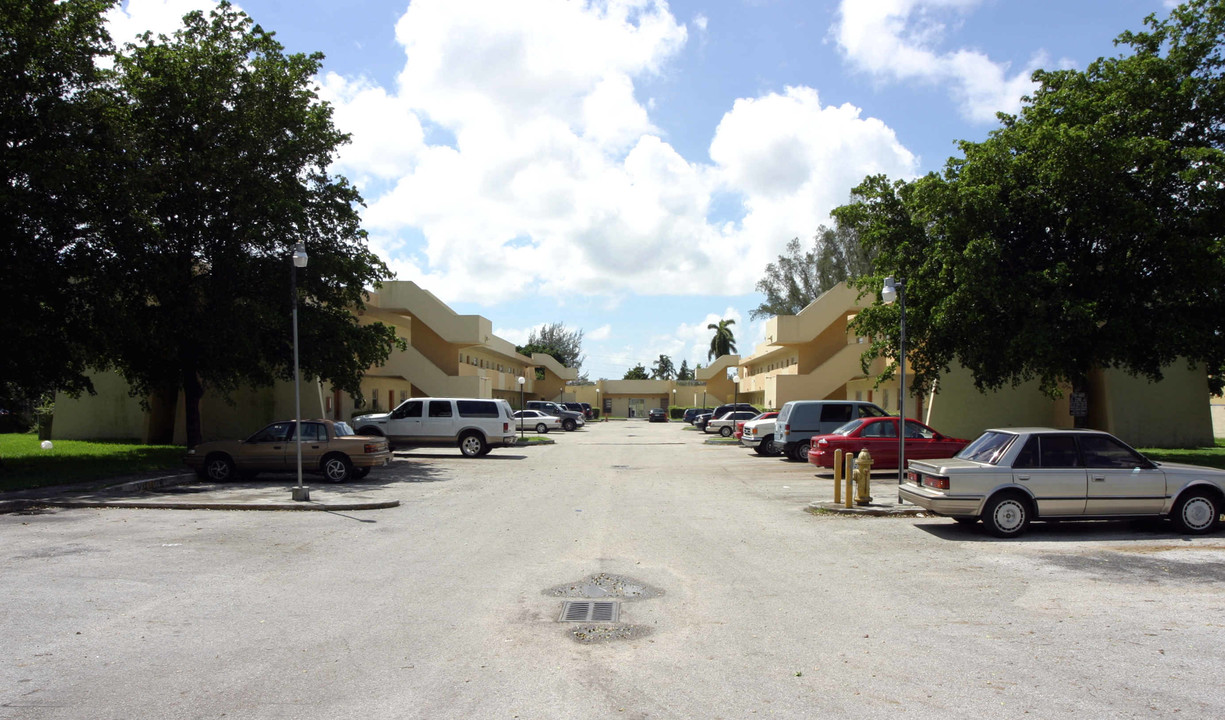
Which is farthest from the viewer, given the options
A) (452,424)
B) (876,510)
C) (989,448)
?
(452,424)

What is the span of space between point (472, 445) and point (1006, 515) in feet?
61.4

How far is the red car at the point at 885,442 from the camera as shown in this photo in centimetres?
1988

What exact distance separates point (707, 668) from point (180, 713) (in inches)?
133

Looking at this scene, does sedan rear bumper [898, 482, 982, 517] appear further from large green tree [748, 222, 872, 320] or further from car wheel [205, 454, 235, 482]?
large green tree [748, 222, 872, 320]

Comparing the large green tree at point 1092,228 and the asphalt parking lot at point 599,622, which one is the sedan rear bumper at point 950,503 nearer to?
the asphalt parking lot at point 599,622

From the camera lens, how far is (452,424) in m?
26.9

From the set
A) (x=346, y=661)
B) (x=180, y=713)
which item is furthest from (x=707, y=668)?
(x=180, y=713)

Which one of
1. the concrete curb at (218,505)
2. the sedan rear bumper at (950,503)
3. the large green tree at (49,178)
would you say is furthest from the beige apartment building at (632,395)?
the sedan rear bumper at (950,503)

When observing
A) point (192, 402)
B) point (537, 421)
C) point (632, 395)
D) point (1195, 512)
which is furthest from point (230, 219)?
point (632, 395)

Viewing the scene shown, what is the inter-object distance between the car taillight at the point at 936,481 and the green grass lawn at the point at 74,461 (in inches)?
641

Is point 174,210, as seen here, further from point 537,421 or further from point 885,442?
point 537,421

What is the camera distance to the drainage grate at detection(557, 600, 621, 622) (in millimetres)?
6968

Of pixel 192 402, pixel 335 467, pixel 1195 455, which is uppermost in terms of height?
pixel 192 402

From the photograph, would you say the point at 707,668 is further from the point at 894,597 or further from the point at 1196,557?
the point at 1196,557
